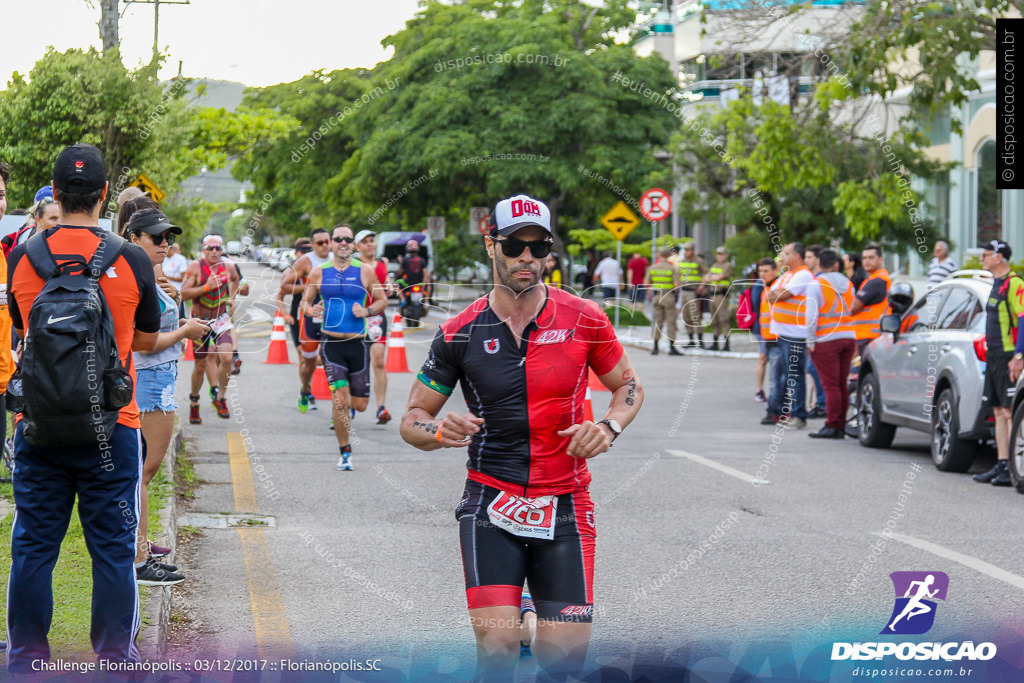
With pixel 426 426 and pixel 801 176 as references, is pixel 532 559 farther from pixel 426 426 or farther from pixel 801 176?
pixel 801 176

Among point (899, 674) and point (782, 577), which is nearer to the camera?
point (899, 674)

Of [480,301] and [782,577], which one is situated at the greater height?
[480,301]

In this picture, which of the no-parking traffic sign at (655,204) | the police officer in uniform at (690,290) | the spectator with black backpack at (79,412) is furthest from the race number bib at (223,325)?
the no-parking traffic sign at (655,204)

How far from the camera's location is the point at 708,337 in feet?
87.9

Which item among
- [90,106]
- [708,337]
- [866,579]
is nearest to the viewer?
[866,579]

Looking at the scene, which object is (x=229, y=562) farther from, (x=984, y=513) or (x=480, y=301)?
(x=984, y=513)

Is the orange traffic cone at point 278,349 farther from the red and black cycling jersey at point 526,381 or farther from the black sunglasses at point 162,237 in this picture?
the red and black cycling jersey at point 526,381

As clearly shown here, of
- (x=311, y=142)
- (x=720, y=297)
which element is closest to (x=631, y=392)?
(x=720, y=297)

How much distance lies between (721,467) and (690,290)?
526 inches

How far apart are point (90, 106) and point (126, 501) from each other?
8.70 meters

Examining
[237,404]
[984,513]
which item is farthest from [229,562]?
[237,404]

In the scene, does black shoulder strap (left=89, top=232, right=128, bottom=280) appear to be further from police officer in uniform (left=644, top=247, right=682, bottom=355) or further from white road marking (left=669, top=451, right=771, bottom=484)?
police officer in uniform (left=644, top=247, right=682, bottom=355)

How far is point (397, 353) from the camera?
20.5 metres

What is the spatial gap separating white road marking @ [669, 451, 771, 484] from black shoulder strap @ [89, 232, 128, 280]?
22.1 ft
